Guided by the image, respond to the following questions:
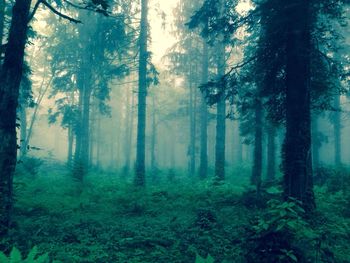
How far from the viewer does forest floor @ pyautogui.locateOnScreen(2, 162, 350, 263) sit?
210 inches

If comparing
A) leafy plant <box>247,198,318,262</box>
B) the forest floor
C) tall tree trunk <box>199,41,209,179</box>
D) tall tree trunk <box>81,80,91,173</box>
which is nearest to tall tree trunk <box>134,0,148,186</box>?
the forest floor

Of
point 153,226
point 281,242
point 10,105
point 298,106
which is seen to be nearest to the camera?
point 281,242

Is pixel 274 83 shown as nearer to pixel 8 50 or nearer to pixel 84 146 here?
pixel 8 50

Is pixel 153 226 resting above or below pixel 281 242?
below

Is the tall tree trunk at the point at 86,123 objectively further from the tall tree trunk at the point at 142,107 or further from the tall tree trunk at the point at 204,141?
the tall tree trunk at the point at 204,141

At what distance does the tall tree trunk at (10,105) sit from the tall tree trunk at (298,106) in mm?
6168

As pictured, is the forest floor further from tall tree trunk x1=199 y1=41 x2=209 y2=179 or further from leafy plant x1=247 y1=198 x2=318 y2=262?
tall tree trunk x1=199 y1=41 x2=209 y2=179

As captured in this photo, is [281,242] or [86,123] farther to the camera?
[86,123]

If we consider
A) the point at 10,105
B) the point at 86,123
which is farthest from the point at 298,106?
the point at 86,123

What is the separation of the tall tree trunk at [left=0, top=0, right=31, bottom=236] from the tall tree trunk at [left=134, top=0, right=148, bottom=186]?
25.3ft

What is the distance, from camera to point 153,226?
730cm

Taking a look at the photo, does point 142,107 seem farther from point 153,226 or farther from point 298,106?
point 298,106

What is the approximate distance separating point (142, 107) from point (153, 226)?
8.17 metres

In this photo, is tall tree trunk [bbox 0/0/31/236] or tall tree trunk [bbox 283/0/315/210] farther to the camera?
tall tree trunk [bbox 283/0/315/210]
